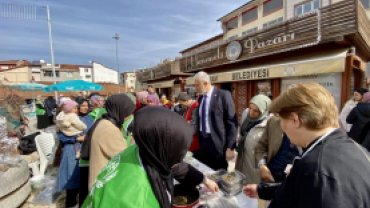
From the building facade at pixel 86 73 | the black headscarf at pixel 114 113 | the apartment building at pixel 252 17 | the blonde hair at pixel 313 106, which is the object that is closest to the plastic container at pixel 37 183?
the black headscarf at pixel 114 113

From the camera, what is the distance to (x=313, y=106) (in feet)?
2.73

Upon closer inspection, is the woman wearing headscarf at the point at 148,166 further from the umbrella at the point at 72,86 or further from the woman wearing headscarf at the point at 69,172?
the umbrella at the point at 72,86

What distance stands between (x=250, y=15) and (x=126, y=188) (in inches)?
700

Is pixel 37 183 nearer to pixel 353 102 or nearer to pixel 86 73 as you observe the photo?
pixel 353 102

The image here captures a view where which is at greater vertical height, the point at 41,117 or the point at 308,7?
the point at 308,7

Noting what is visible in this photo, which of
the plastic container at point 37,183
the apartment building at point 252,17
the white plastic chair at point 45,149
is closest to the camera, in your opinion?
the plastic container at point 37,183

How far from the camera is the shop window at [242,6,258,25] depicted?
48.8ft

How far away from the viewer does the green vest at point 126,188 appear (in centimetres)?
78

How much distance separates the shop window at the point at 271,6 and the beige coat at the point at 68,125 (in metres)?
15.6

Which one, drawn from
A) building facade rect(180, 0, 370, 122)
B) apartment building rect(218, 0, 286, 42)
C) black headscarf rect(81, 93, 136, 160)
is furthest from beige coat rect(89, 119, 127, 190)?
apartment building rect(218, 0, 286, 42)

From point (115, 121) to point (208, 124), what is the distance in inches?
55.2

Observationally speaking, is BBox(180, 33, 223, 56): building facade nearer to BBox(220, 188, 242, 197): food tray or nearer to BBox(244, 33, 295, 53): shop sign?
BBox(244, 33, 295, 53): shop sign

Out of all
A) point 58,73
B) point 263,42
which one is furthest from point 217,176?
point 58,73

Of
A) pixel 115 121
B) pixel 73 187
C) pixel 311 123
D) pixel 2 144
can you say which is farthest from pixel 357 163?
pixel 2 144
